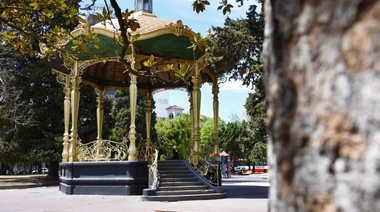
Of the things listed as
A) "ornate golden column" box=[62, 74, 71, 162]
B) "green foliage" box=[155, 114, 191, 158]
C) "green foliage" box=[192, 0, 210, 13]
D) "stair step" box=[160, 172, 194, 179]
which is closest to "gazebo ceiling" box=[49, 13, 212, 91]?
"ornate golden column" box=[62, 74, 71, 162]

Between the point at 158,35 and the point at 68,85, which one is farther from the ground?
the point at 158,35

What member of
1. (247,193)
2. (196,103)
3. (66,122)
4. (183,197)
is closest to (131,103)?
(196,103)

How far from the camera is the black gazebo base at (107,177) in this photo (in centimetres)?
1598

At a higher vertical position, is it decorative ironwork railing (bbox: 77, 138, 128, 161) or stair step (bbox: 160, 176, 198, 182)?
decorative ironwork railing (bbox: 77, 138, 128, 161)

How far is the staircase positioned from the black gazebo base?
0.87 meters

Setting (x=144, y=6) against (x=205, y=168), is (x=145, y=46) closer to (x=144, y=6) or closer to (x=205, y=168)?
(x=144, y=6)

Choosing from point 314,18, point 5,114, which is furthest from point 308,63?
point 5,114

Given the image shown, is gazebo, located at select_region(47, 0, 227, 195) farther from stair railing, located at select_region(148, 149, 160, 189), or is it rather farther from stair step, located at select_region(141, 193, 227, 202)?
stair step, located at select_region(141, 193, 227, 202)

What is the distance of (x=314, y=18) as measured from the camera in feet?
3.29

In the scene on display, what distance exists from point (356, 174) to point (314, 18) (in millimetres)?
360

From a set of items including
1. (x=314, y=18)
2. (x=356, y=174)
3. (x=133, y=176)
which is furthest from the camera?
(x=133, y=176)

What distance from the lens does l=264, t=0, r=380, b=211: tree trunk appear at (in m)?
0.89

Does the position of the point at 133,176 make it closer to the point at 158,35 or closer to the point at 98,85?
the point at 158,35

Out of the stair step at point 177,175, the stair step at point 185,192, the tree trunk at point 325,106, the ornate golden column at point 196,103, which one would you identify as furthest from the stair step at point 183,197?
the tree trunk at point 325,106
